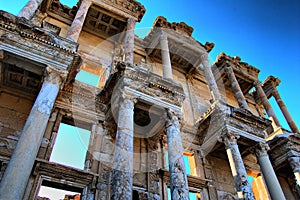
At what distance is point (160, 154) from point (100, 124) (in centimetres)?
327

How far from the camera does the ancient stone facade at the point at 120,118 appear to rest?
8422 millimetres

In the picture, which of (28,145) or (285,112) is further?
(285,112)

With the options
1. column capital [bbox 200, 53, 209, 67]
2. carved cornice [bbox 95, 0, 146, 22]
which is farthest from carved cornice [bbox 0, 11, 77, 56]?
column capital [bbox 200, 53, 209, 67]

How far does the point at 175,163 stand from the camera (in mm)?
9039

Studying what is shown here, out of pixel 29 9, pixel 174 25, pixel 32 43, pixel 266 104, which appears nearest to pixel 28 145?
pixel 32 43

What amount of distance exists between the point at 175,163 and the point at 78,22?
807 cm

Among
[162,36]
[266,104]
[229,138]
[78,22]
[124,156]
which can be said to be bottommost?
[124,156]

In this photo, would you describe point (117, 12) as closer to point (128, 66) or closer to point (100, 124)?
point (128, 66)

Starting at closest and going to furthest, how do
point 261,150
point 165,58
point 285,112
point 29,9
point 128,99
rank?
point 128,99
point 29,9
point 261,150
point 165,58
point 285,112

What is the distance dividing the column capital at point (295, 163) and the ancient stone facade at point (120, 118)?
5 cm

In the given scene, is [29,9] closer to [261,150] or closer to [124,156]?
[124,156]

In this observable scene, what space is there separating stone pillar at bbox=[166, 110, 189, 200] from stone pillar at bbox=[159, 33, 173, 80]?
306 centimetres

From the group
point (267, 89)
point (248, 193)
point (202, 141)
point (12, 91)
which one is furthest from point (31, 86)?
point (267, 89)

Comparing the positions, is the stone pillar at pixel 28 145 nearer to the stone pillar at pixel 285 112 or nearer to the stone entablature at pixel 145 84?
the stone entablature at pixel 145 84
